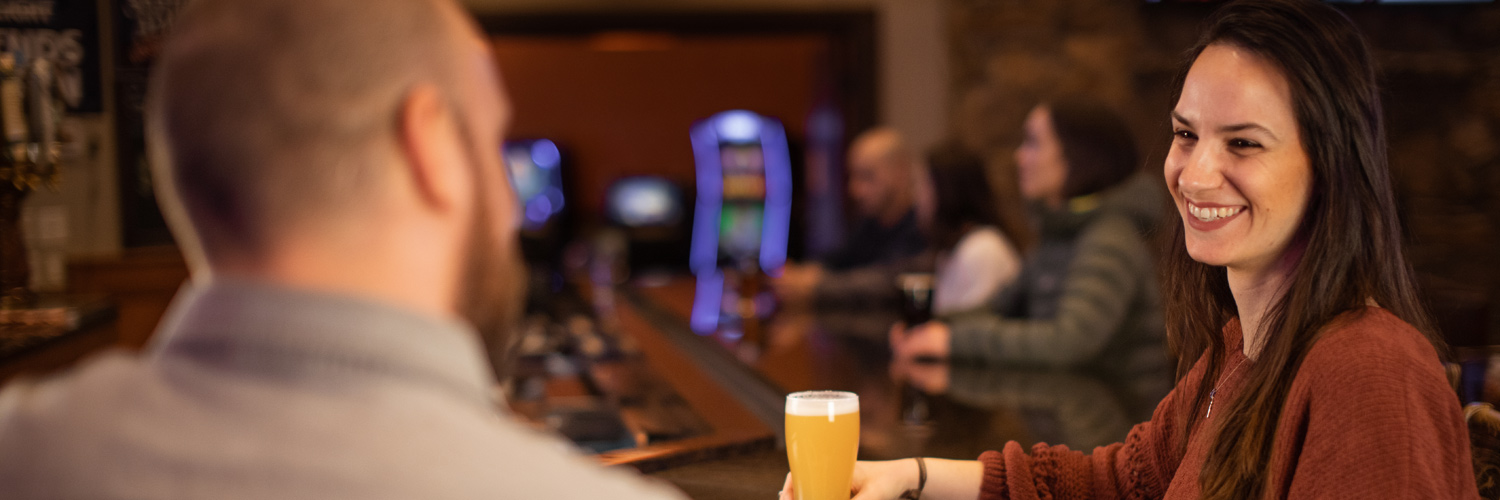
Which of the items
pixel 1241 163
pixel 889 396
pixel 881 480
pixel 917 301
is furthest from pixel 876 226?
pixel 1241 163

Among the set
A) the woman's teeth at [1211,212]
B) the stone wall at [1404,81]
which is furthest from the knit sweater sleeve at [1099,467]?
the stone wall at [1404,81]

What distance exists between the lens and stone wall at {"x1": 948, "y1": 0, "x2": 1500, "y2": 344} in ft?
17.0

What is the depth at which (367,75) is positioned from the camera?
54 centimetres

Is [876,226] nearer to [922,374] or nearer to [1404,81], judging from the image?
[922,374]

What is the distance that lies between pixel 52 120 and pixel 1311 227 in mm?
2371

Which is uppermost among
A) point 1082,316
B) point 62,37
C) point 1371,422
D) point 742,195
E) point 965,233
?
point 1371,422

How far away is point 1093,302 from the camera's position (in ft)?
7.79

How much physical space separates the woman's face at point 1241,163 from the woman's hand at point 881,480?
38 centimetres

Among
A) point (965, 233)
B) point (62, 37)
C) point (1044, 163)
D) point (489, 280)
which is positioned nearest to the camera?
point (489, 280)

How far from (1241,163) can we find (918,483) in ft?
1.55

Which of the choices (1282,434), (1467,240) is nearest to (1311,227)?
(1282,434)

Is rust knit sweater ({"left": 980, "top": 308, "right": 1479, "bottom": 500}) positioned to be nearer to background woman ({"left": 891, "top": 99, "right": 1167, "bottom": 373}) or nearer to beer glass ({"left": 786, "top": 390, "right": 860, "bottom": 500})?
beer glass ({"left": 786, "top": 390, "right": 860, "bottom": 500})

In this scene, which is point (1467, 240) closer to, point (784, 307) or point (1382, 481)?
point (784, 307)

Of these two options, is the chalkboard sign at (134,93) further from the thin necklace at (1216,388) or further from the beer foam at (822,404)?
the thin necklace at (1216,388)
